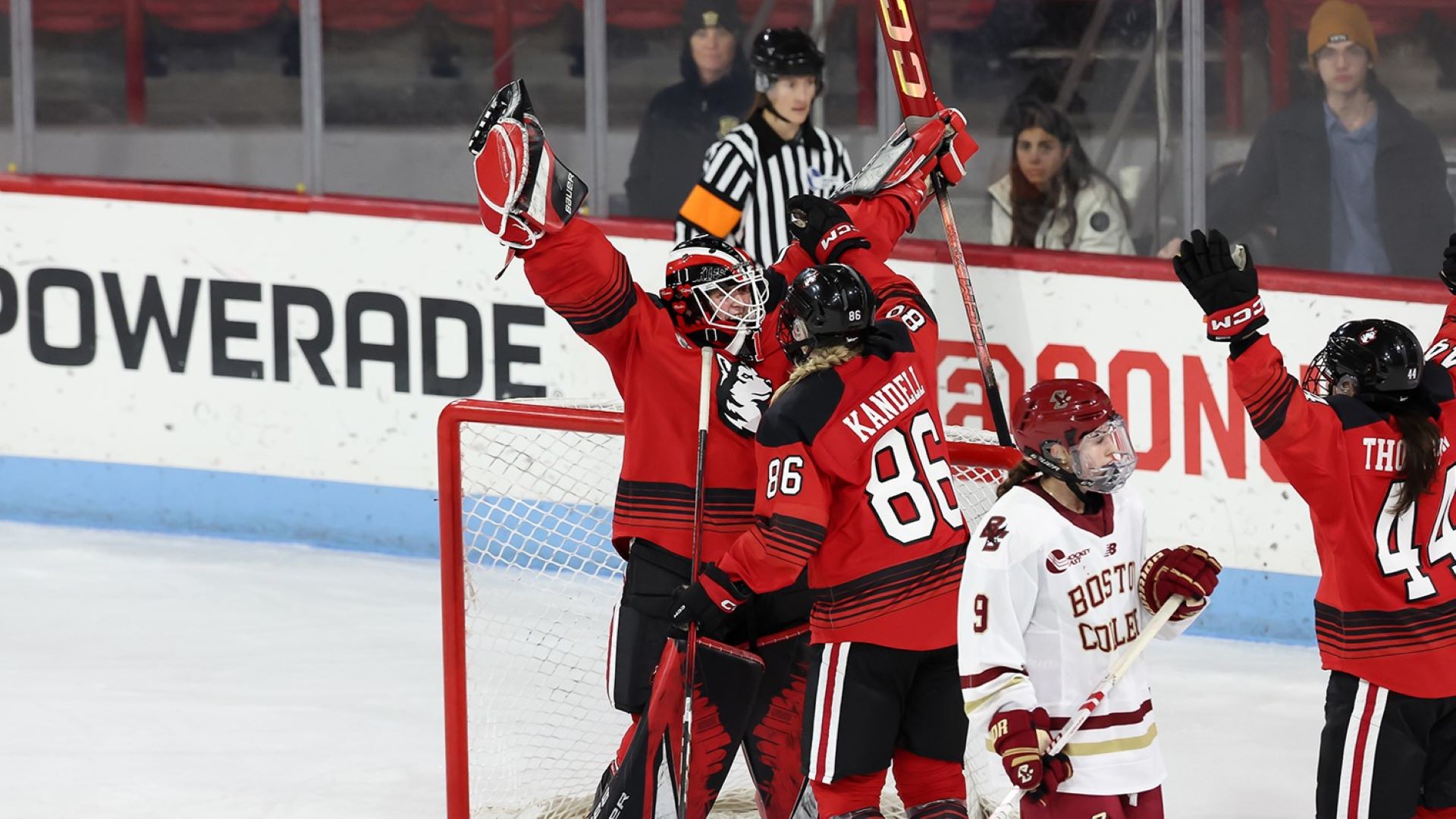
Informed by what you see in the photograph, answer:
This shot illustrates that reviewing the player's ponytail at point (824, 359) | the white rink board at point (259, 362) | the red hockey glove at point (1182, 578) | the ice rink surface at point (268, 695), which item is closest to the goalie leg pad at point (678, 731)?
the player's ponytail at point (824, 359)

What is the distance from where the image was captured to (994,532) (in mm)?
2881

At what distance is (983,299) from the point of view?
551 centimetres

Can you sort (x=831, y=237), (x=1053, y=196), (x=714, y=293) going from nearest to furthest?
1. (x=714, y=293)
2. (x=831, y=237)
3. (x=1053, y=196)

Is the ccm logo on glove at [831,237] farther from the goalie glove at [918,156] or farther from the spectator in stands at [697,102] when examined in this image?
the spectator in stands at [697,102]

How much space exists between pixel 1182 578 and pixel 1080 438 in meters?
0.22

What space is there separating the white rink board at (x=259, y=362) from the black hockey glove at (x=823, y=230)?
1746 millimetres

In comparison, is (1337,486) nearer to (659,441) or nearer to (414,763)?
(659,441)

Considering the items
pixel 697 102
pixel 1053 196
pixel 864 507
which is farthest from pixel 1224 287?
pixel 697 102

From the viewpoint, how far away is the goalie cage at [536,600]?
12.9 feet

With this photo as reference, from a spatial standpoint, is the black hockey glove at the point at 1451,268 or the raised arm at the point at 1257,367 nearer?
the raised arm at the point at 1257,367

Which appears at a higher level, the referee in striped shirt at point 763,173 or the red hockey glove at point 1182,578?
the referee in striped shirt at point 763,173

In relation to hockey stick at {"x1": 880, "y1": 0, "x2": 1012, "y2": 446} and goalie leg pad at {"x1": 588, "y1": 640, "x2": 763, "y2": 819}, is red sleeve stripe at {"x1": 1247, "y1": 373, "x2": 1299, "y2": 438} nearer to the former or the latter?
goalie leg pad at {"x1": 588, "y1": 640, "x2": 763, "y2": 819}

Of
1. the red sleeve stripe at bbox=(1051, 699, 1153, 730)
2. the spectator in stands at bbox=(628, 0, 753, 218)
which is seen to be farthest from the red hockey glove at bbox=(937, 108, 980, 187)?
the spectator in stands at bbox=(628, 0, 753, 218)

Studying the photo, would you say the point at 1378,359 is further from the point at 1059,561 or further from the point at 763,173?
the point at 763,173
